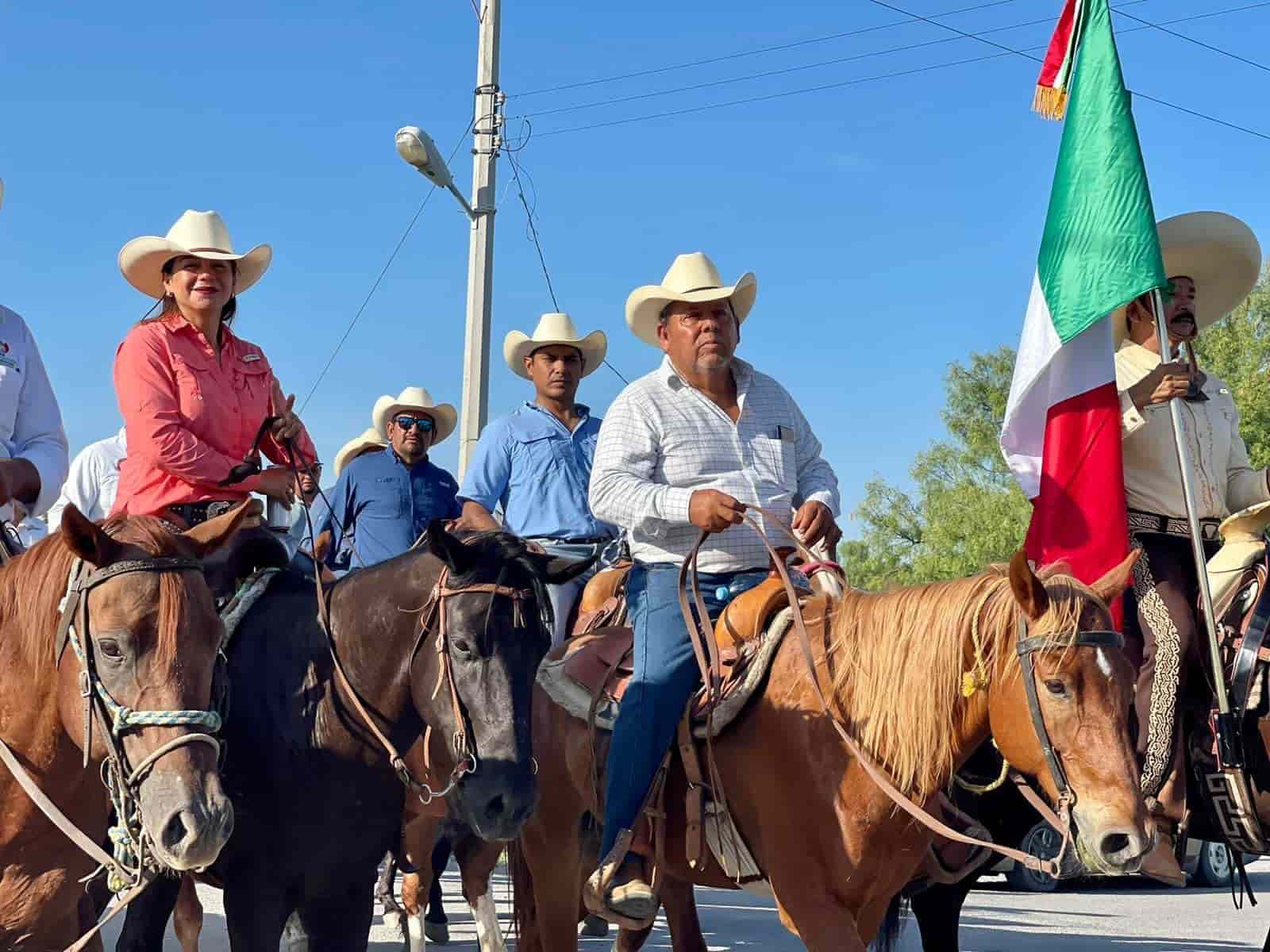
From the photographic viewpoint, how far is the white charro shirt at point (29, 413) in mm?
5309

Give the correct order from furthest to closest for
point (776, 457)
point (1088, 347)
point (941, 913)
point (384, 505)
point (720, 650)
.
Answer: point (384, 505)
point (941, 913)
point (1088, 347)
point (776, 457)
point (720, 650)

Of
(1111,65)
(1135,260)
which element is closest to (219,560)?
(1135,260)

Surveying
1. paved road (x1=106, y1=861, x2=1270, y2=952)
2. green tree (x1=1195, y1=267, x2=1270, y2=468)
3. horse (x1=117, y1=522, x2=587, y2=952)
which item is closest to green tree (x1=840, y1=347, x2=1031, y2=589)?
green tree (x1=1195, y1=267, x2=1270, y2=468)

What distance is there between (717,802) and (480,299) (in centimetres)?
769

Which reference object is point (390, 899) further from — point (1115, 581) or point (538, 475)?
point (1115, 581)

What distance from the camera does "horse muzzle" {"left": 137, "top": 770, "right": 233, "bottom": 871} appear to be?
389 cm

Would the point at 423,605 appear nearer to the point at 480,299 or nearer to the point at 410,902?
the point at 410,902

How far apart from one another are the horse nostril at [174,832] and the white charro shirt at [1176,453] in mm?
4078

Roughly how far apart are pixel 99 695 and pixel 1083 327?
4034 mm

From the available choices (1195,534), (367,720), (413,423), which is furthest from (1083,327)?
(413,423)

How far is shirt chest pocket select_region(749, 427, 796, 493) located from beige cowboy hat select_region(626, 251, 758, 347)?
1.94ft

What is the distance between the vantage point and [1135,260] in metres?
6.17

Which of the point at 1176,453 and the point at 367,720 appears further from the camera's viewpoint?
the point at 1176,453

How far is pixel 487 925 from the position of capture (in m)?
7.72
